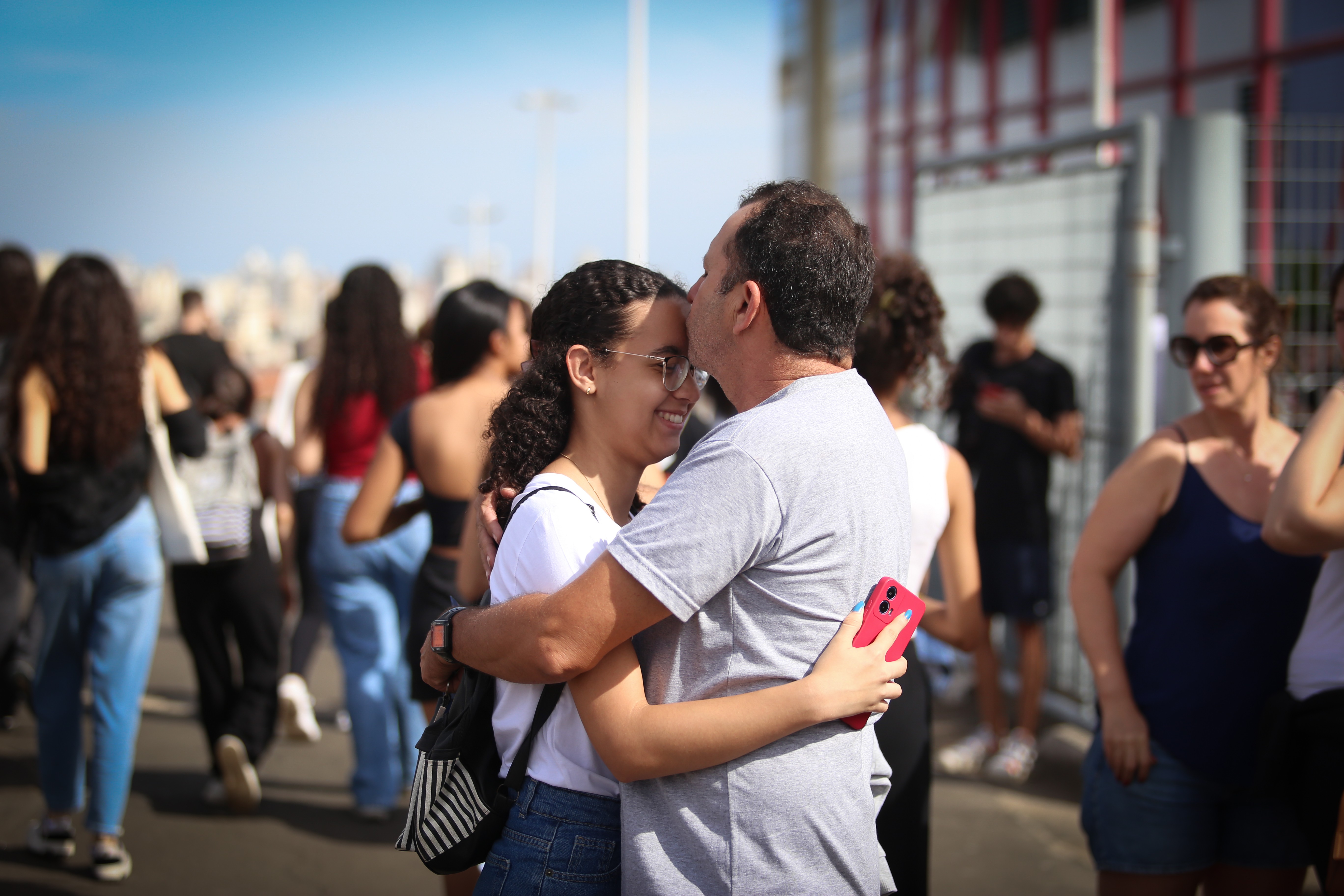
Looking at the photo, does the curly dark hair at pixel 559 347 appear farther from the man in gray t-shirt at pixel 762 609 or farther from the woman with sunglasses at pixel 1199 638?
the woman with sunglasses at pixel 1199 638

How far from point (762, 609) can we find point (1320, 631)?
1513mm

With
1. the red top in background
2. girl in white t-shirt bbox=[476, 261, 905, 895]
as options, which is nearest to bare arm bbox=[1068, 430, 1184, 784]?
girl in white t-shirt bbox=[476, 261, 905, 895]

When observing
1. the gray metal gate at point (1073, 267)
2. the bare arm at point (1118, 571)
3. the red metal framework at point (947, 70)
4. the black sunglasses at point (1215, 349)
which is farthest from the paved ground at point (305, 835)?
Answer: the red metal framework at point (947, 70)

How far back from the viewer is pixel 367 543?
4047mm

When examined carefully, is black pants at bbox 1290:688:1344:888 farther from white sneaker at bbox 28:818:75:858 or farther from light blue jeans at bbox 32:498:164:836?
white sneaker at bbox 28:818:75:858

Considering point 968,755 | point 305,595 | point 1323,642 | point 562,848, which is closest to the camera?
point 562,848

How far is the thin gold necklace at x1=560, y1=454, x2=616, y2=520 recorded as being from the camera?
5.99ft

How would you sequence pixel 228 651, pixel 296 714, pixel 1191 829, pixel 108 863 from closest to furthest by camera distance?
pixel 1191 829, pixel 108 863, pixel 228 651, pixel 296 714

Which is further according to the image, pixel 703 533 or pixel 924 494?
pixel 924 494

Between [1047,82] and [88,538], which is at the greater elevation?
[1047,82]

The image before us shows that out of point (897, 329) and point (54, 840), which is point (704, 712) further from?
point (54, 840)

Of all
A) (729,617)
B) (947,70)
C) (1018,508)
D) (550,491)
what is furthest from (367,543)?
(947,70)

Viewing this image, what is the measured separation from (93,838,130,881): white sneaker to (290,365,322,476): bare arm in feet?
5.75

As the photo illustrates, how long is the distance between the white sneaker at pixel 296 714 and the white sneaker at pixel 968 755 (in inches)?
125
